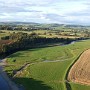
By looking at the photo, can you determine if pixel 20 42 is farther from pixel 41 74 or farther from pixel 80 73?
pixel 80 73

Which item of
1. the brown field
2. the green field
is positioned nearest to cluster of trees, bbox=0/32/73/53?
the green field

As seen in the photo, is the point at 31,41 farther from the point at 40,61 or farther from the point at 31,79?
the point at 31,79

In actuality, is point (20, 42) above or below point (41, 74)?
above

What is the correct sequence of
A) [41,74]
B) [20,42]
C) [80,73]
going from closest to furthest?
[41,74] → [80,73] → [20,42]

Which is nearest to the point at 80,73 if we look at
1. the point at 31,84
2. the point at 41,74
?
the point at 41,74

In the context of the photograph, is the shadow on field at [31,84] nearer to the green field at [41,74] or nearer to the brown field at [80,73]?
the green field at [41,74]

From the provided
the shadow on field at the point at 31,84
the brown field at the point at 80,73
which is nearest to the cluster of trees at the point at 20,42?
the brown field at the point at 80,73

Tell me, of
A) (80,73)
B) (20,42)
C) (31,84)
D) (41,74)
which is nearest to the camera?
(31,84)

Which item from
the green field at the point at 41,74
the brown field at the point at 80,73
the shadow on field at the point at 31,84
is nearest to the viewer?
the shadow on field at the point at 31,84

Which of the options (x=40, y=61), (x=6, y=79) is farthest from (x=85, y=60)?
(x=6, y=79)
